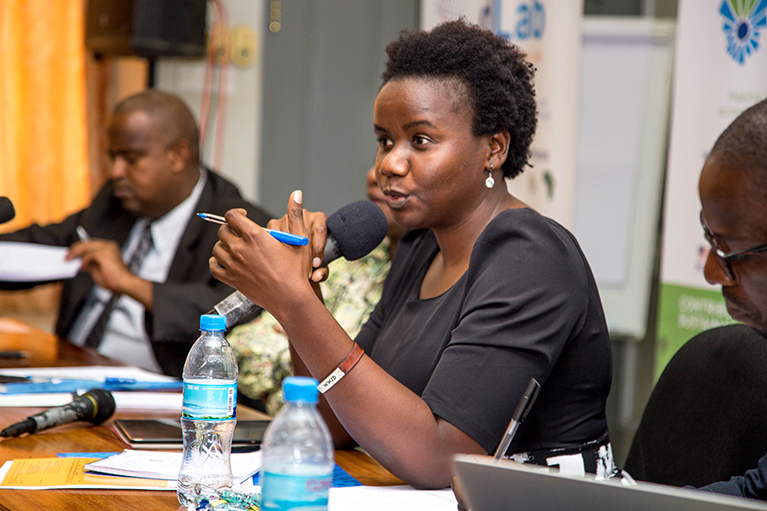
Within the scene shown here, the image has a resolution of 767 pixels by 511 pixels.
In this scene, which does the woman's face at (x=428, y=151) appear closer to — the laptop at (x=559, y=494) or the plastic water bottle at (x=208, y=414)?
the plastic water bottle at (x=208, y=414)

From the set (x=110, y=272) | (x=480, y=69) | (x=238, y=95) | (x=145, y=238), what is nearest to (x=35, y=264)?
(x=110, y=272)

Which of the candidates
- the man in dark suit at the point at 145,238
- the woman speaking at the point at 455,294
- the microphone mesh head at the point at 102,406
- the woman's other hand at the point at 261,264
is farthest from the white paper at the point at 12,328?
the woman's other hand at the point at 261,264

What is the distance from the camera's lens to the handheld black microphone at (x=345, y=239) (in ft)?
3.90

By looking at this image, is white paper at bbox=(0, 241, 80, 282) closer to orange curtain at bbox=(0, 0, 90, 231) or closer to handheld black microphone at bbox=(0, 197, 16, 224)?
handheld black microphone at bbox=(0, 197, 16, 224)

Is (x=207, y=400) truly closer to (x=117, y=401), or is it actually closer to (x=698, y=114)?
(x=117, y=401)

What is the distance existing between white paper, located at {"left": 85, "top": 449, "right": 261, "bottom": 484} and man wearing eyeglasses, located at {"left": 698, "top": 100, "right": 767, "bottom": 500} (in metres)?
0.64

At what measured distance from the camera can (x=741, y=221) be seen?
3.10ft

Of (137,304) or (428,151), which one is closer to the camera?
(428,151)

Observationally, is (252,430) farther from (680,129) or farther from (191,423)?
(680,129)

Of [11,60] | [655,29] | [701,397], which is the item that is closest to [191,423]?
[701,397]

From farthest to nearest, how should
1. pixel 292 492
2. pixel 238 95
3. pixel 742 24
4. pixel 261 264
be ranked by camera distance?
pixel 238 95 → pixel 742 24 → pixel 261 264 → pixel 292 492

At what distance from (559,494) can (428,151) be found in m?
0.73

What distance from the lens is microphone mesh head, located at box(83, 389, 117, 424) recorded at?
1.44 meters

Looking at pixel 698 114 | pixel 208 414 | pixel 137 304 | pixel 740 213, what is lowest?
pixel 137 304
